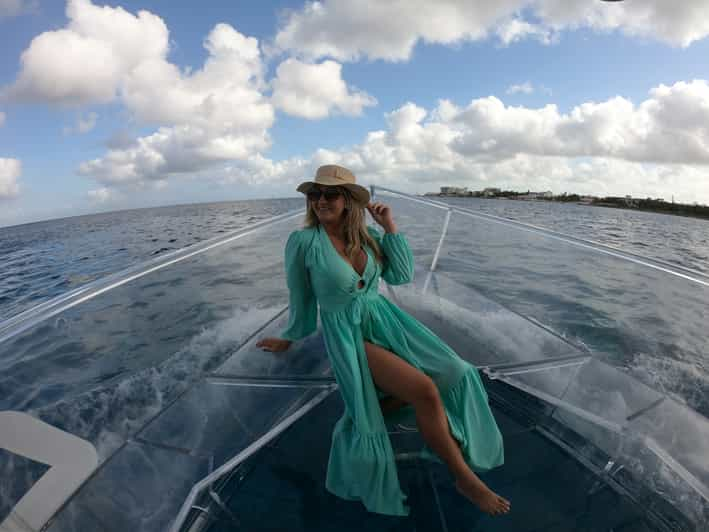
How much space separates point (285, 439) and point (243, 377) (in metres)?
0.34

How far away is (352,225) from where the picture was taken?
1563 mm

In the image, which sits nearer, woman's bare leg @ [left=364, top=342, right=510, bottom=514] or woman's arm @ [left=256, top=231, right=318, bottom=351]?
woman's bare leg @ [left=364, top=342, right=510, bottom=514]

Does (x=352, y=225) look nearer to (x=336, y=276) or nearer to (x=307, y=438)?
(x=336, y=276)

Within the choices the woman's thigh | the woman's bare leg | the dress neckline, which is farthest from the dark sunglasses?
the woman's bare leg

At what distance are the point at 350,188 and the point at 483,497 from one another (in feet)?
4.02

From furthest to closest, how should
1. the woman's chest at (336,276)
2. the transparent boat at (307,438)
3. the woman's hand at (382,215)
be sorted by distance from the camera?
1. the woman's hand at (382,215)
2. the woman's chest at (336,276)
3. the transparent boat at (307,438)

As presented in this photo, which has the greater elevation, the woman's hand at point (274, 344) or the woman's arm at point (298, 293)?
the woman's arm at point (298, 293)

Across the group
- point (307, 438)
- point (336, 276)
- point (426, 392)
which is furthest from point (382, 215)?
point (307, 438)

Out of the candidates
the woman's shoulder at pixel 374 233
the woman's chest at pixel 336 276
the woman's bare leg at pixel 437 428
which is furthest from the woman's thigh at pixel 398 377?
the woman's shoulder at pixel 374 233

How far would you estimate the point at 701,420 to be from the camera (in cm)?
143

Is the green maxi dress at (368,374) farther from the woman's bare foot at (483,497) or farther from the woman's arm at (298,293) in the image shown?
the woman's bare foot at (483,497)

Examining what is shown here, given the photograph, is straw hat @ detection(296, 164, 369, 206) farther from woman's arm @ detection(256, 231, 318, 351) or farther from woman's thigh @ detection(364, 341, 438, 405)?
woman's thigh @ detection(364, 341, 438, 405)

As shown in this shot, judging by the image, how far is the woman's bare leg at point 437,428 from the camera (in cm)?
126

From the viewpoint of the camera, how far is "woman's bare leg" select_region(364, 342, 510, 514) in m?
1.26
